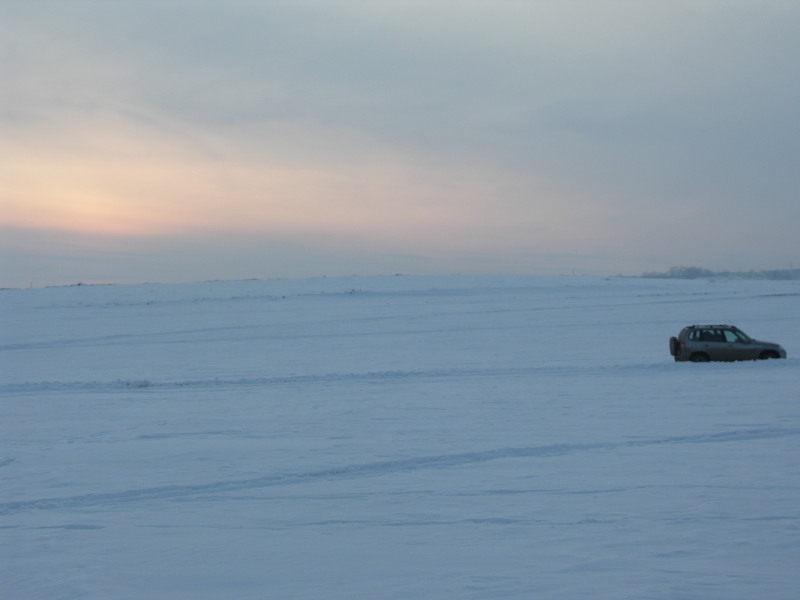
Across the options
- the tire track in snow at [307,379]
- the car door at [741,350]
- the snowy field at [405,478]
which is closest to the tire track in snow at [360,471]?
the snowy field at [405,478]

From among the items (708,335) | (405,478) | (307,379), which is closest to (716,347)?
(708,335)

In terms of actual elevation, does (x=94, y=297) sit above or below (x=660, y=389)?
above

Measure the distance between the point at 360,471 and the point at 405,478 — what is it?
0.73 m

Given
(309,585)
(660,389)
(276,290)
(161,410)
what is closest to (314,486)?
(309,585)

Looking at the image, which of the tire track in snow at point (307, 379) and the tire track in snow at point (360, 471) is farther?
the tire track in snow at point (307, 379)

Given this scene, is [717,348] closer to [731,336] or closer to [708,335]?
[708,335]

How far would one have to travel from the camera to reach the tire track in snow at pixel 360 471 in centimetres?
906

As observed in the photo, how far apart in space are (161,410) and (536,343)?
17.1 metres

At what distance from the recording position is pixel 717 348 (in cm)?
2188

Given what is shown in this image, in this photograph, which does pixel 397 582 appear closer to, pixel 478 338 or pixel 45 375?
pixel 45 375

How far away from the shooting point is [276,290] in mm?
63781

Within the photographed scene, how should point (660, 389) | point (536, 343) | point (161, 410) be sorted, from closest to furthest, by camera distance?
point (161, 410) < point (660, 389) < point (536, 343)

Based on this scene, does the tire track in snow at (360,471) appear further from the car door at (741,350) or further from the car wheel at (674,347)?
the car door at (741,350)

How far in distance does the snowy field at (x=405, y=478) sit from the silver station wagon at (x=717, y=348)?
712 mm
